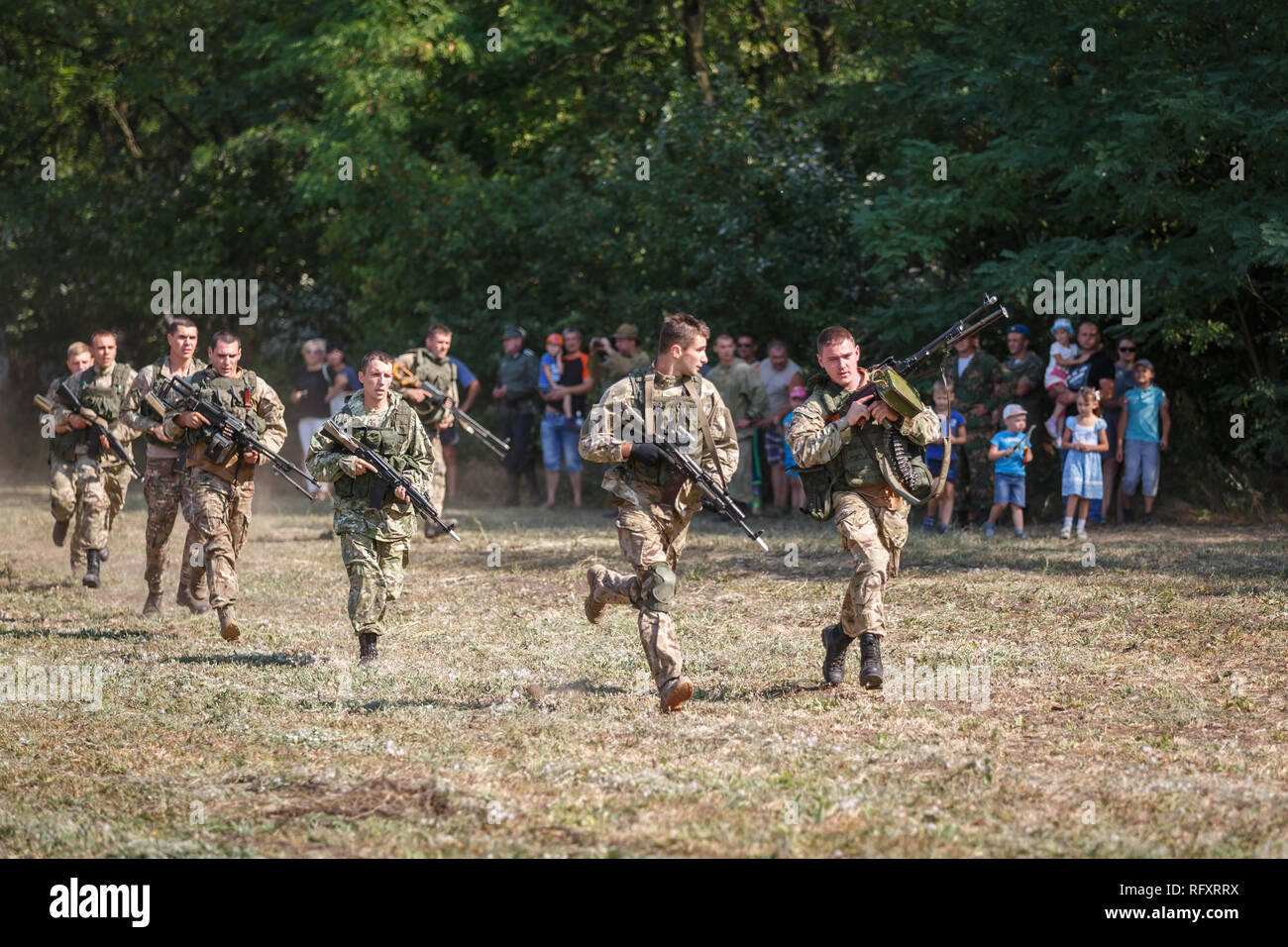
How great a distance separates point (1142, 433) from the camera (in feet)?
50.2

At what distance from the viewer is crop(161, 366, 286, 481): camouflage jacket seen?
35.0 feet

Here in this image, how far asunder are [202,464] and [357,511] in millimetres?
1801

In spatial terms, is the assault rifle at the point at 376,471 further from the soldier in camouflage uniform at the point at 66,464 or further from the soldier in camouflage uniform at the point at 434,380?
the soldier in camouflage uniform at the point at 434,380

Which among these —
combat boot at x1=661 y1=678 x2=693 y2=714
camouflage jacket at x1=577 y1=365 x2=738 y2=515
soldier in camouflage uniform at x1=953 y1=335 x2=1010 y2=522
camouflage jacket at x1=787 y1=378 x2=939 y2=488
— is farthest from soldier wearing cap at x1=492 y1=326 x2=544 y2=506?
combat boot at x1=661 y1=678 x2=693 y2=714

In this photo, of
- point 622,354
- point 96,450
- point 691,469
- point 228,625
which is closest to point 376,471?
point 228,625

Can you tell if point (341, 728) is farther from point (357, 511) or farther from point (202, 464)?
point (202, 464)

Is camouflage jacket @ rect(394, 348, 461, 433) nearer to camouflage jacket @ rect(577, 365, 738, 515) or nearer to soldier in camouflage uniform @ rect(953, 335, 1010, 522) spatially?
soldier in camouflage uniform @ rect(953, 335, 1010, 522)

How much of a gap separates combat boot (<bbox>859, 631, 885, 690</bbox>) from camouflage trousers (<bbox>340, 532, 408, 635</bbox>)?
285 centimetres

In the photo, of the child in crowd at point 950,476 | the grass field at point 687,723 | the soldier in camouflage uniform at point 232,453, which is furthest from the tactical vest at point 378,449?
the child in crowd at point 950,476

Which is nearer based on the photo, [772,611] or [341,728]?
[341,728]

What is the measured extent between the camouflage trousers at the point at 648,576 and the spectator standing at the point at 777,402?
9.07 metres

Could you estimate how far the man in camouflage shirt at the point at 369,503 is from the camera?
30.8 feet
